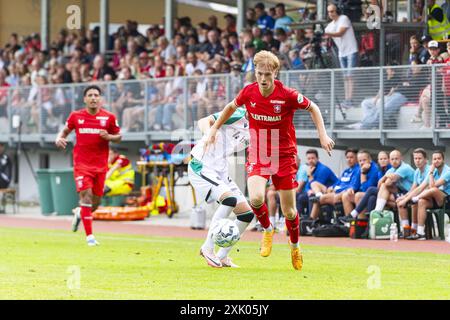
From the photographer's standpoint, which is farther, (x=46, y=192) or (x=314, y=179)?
(x=46, y=192)

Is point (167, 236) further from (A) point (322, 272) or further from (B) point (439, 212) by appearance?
(A) point (322, 272)

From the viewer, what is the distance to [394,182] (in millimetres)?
21203

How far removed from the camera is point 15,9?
39594 millimetres

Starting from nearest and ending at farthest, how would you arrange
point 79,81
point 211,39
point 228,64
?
point 228,64 → point 211,39 → point 79,81

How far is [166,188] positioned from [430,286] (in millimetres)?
17083

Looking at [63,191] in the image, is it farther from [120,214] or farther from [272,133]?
[272,133]

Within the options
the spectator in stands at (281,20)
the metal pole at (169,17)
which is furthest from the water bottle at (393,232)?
the metal pole at (169,17)

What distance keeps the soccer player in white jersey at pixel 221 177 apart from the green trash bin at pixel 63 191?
15537 millimetres

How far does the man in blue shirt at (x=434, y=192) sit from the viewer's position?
807 inches

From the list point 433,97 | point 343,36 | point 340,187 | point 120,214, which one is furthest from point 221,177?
point 120,214

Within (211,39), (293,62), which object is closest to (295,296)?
(293,62)

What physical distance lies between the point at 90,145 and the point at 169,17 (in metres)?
14.4

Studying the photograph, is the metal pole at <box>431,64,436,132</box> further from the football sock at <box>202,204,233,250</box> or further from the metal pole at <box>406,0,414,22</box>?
the football sock at <box>202,204,233,250</box>

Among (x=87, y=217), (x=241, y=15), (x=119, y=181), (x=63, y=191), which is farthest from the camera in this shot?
(x=241, y=15)
